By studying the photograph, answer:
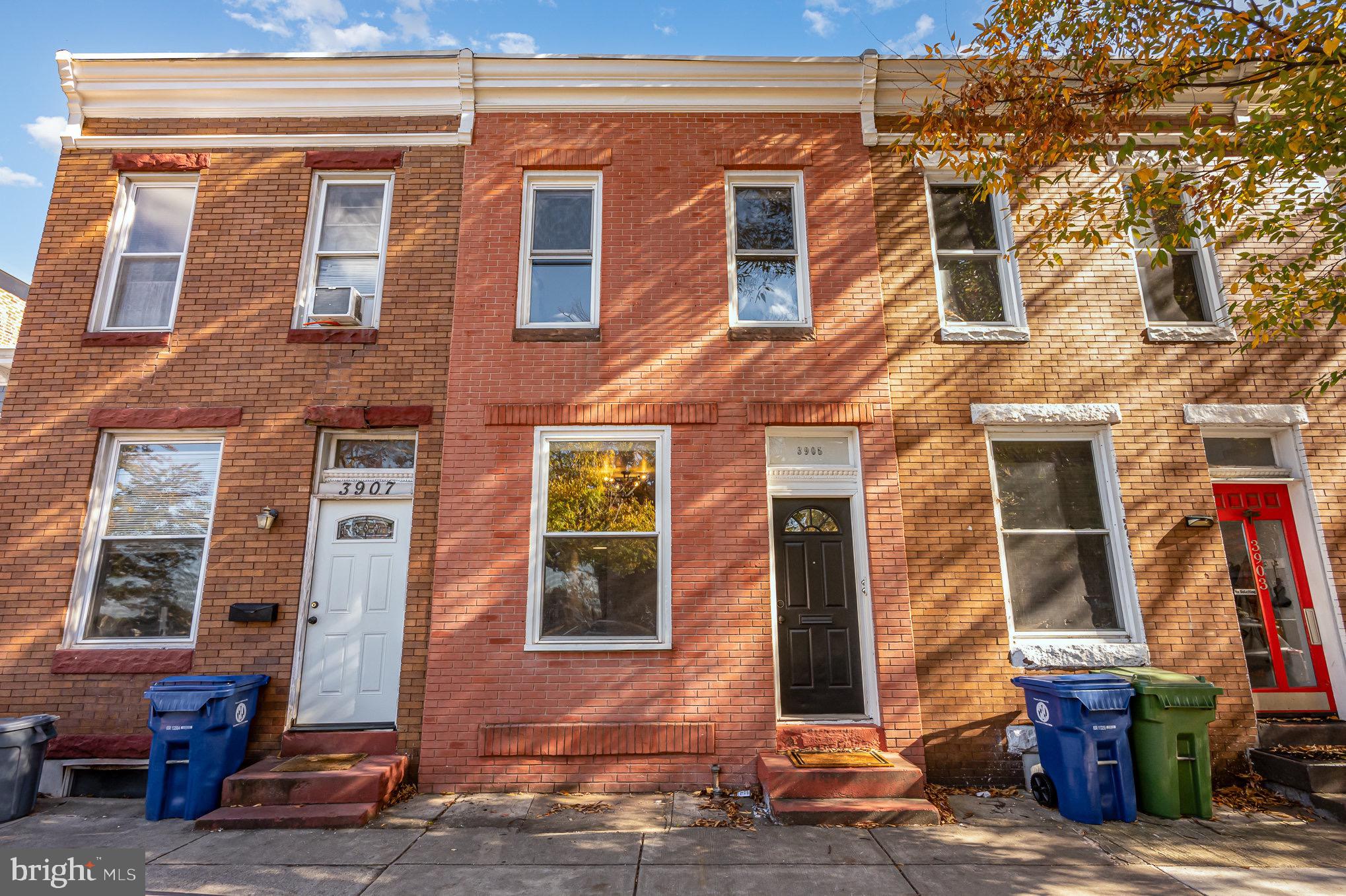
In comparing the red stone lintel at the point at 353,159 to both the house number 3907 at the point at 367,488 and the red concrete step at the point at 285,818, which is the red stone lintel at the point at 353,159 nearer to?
the house number 3907 at the point at 367,488

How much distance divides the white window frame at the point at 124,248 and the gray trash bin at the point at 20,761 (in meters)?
3.96

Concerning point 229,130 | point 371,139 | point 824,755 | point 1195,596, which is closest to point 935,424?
point 1195,596

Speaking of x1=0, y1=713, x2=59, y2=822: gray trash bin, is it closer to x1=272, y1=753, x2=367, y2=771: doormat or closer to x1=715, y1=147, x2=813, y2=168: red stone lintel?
x1=272, y1=753, x2=367, y2=771: doormat

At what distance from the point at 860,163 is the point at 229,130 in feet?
24.2

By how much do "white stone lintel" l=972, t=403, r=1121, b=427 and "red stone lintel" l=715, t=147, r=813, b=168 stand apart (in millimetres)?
3432

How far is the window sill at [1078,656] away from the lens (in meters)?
6.37

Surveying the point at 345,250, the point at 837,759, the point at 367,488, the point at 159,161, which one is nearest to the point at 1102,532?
the point at 837,759

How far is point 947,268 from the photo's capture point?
7.59 metres

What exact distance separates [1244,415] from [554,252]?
25.4 ft

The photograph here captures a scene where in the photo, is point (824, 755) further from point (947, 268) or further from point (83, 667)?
point (83, 667)

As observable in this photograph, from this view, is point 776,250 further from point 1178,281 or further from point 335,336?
point 335,336

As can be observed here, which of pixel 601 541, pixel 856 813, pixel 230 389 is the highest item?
pixel 230 389

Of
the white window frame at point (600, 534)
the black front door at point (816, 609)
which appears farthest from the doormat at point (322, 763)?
the black front door at point (816, 609)

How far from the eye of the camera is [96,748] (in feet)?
19.9
